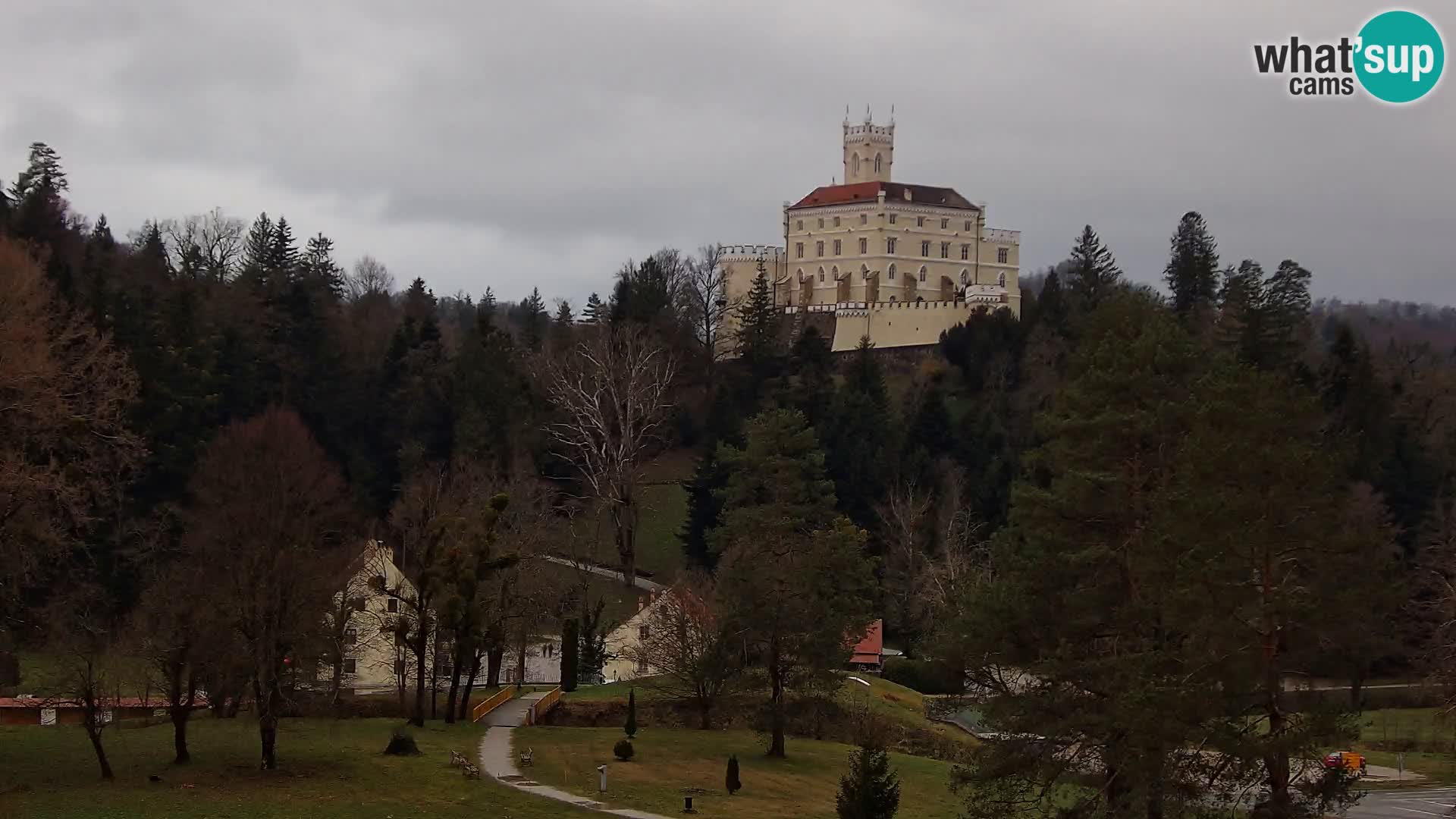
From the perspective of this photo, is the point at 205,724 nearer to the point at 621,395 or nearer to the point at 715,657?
the point at 715,657

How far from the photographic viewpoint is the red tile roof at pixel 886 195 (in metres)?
114

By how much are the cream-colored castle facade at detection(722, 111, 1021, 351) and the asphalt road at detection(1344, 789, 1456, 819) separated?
2640 inches

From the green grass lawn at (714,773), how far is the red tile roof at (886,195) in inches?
2819

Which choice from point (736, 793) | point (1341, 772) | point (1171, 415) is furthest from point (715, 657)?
point (1341, 772)

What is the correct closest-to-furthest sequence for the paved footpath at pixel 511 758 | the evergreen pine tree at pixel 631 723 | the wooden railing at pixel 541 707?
the paved footpath at pixel 511 758
the evergreen pine tree at pixel 631 723
the wooden railing at pixel 541 707

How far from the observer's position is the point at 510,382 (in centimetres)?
7931

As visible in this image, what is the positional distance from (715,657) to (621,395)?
37.7m

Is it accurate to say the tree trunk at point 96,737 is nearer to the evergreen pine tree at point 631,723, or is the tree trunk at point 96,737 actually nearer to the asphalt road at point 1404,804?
the evergreen pine tree at point 631,723

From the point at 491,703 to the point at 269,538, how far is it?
12.9m

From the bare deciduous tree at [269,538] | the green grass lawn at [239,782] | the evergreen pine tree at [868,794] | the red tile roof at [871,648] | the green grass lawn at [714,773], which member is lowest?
the green grass lawn at [714,773]

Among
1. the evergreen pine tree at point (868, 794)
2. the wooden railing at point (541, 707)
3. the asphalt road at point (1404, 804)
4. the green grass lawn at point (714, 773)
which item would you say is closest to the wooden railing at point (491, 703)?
the wooden railing at point (541, 707)

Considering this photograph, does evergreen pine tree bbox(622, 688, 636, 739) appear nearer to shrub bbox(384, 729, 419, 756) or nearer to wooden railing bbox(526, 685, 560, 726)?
wooden railing bbox(526, 685, 560, 726)

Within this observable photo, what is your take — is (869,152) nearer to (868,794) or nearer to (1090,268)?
(1090,268)

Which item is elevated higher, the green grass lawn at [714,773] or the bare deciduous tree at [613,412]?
the bare deciduous tree at [613,412]
